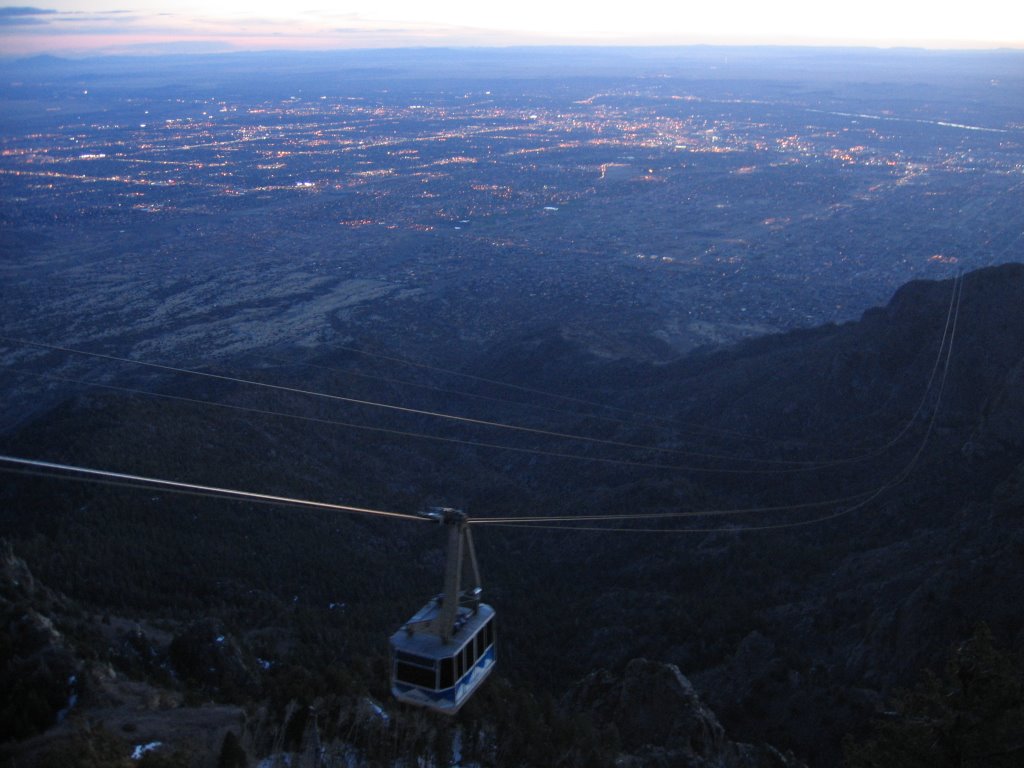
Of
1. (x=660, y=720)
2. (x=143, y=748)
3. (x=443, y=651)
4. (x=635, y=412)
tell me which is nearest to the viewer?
(x=443, y=651)

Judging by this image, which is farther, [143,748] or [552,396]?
[552,396]

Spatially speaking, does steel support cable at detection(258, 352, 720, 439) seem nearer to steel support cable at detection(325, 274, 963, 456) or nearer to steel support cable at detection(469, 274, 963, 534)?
steel support cable at detection(325, 274, 963, 456)

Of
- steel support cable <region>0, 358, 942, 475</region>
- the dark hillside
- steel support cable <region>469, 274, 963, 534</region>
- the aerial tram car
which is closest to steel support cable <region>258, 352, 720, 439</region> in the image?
the dark hillside

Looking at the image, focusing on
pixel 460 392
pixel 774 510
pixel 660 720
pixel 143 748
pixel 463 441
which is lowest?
pixel 460 392

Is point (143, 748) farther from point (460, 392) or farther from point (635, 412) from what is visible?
point (460, 392)

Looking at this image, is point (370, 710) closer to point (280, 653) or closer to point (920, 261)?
point (280, 653)

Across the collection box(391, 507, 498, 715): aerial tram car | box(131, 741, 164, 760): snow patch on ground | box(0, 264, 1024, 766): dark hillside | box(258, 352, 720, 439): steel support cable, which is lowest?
box(258, 352, 720, 439): steel support cable

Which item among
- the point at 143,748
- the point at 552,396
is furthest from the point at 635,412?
the point at 143,748

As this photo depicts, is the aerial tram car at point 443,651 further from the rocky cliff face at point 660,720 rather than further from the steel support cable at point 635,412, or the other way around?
the steel support cable at point 635,412
